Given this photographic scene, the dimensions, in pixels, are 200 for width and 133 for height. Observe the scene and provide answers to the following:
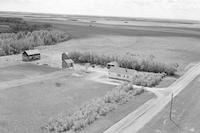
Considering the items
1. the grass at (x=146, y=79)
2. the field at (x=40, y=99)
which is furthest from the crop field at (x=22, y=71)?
the grass at (x=146, y=79)

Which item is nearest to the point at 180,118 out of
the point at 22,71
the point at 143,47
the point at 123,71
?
the point at 123,71

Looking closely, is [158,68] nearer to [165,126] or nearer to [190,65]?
[190,65]

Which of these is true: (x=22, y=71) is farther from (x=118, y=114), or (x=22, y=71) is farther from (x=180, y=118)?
(x=180, y=118)

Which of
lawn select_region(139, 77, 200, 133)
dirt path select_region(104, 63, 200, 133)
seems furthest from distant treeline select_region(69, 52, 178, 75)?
lawn select_region(139, 77, 200, 133)

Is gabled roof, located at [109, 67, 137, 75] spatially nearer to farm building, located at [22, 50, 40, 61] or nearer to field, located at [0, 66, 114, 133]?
field, located at [0, 66, 114, 133]

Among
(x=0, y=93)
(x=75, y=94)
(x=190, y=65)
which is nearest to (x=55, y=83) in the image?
(x=75, y=94)

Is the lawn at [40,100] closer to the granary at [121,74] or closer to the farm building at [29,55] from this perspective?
the granary at [121,74]
